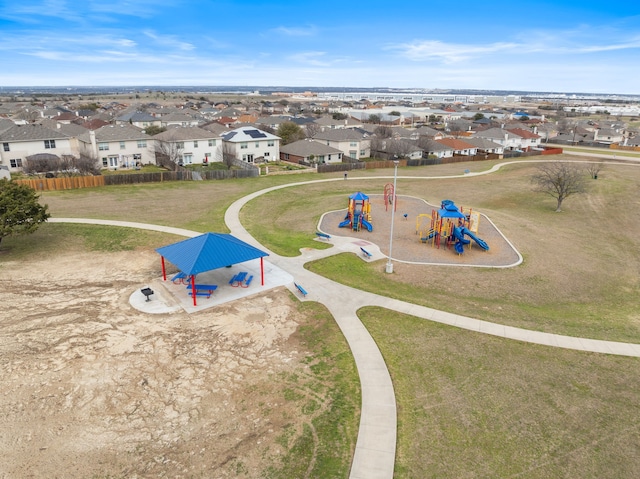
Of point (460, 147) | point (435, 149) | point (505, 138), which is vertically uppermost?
point (505, 138)

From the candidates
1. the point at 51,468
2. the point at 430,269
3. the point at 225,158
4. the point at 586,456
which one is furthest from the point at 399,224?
the point at 225,158

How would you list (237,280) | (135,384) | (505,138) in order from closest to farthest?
(135,384) < (237,280) < (505,138)

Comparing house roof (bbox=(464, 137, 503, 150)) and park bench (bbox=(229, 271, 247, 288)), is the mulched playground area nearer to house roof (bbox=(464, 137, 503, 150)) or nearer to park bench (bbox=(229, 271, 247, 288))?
park bench (bbox=(229, 271, 247, 288))

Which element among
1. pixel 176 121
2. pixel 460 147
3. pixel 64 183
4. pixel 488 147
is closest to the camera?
pixel 64 183

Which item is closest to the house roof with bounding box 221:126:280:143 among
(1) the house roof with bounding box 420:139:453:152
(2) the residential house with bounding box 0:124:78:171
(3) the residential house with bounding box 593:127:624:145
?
(2) the residential house with bounding box 0:124:78:171

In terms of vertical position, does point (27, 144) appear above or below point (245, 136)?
below

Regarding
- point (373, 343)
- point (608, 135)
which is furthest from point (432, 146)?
point (608, 135)

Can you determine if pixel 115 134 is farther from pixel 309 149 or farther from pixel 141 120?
pixel 141 120
